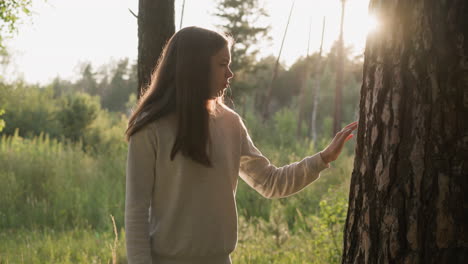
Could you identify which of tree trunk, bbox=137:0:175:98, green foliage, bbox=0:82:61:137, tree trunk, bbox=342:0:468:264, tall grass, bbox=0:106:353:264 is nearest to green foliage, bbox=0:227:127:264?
tall grass, bbox=0:106:353:264

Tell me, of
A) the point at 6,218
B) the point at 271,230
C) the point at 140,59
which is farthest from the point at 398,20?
the point at 6,218

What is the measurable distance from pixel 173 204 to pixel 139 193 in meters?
0.16

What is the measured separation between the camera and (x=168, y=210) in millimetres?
2195

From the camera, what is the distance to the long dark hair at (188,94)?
217 centimetres

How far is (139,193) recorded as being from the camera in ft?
7.04

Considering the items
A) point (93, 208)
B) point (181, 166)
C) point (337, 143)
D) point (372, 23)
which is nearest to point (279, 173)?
point (337, 143)

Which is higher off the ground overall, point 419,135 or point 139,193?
point 419,135

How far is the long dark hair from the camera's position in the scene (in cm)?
217

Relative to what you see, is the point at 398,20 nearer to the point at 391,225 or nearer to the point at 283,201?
the point at 391,225

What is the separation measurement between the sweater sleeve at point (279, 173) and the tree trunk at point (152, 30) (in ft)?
4.56

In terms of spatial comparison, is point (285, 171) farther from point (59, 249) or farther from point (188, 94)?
point (59, 249)

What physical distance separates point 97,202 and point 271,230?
13.0 ft

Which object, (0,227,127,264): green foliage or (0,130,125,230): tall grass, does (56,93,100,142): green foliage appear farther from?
(0,227,127,264): green foliage

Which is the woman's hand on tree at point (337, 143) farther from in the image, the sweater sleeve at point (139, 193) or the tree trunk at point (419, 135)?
the sweater sleeve at point (139, 193)
